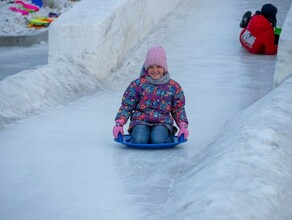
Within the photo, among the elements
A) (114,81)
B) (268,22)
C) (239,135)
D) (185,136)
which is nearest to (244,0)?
(268,22)

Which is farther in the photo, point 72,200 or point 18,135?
point 18,135

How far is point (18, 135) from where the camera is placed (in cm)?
689

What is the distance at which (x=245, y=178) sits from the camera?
427 centimetres

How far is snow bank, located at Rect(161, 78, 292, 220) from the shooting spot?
3919mm

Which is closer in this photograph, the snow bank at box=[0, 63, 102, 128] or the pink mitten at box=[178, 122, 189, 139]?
the pink mitten at box=[178, 122, 189, 139]

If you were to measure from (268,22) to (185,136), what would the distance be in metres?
5.01

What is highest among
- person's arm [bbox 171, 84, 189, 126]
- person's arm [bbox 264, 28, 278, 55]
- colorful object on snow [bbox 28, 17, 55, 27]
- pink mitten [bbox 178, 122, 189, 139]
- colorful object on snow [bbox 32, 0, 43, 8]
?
person's arm [bbox 171, 84, 189, 126]

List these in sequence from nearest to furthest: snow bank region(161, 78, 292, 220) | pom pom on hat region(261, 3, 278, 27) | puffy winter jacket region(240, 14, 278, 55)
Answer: snow bank region(161, 78, 292, 220) < puffy winter jacket region(240, 14, 278, 55) < pom pom on hat region(261, 3, 278, 27)

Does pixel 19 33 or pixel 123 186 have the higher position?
pixel 123 186

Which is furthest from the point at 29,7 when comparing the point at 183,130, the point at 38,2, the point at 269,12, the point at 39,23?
the point at 183,130

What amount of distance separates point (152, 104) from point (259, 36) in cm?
486

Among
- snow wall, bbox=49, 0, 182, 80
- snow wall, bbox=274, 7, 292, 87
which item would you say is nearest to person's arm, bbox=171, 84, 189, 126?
snow wall, bbox=274, 7, 292, 87

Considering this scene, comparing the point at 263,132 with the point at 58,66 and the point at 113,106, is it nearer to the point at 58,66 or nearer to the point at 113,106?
the point at 113,106

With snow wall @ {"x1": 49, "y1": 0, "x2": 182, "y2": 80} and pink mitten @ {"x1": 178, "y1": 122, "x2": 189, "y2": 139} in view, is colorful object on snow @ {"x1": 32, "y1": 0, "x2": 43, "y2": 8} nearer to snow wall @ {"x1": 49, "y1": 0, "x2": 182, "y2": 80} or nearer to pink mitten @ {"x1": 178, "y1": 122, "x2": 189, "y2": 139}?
snow wall @ {"x1": 49, "y1": 0, "x2": 182, "y2": 80}
